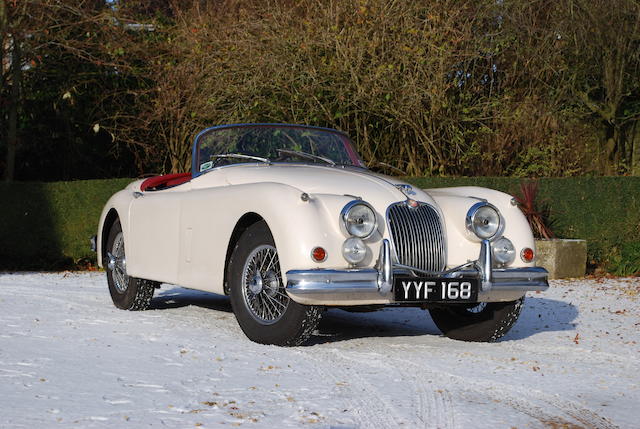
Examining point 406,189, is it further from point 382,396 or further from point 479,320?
point 382,396

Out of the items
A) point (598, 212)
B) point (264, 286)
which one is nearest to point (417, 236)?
point (264, 286)

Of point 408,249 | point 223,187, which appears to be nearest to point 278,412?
point 408,249

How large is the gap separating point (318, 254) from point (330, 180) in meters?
0.87

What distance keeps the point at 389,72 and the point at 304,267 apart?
1028 cm

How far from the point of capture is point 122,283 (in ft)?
29.2

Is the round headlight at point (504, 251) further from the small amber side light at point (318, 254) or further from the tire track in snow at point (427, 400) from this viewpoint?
the small amber side light at point (318, 254)

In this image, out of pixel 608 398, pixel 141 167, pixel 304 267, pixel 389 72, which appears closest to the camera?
pixel 608 398

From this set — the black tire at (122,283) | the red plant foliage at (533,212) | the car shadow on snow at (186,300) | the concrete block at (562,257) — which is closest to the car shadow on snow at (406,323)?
the car shadow on snow at (186,300)

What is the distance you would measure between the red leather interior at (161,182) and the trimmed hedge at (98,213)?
6.29m

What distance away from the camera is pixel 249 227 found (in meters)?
6.66

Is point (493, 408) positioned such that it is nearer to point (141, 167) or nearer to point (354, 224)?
point (354, 224)

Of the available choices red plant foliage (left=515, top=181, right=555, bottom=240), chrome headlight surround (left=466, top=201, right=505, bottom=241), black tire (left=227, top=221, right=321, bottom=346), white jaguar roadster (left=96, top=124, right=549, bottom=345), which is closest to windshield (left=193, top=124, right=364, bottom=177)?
white jaguar roadster (left=96, top=124, right=549, bottom=345)

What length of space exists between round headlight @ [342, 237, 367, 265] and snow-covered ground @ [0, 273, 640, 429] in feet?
2.14

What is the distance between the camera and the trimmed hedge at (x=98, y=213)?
14.1 meters
